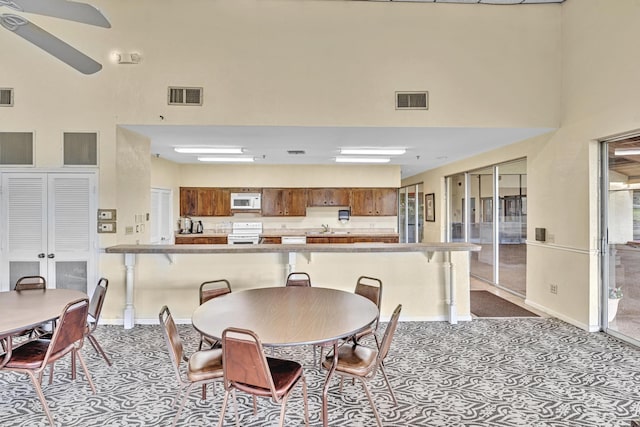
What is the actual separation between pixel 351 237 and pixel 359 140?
3.39 meters

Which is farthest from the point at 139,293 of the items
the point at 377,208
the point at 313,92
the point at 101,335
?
the point at 377,208

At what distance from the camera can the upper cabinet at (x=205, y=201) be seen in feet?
27.3

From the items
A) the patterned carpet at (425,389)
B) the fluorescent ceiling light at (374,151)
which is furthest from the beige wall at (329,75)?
the fluorescent ceiling light at (374,151)

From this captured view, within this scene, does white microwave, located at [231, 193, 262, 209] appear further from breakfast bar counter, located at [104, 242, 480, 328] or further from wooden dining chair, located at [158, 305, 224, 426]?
wooden dining chair, located at [158, 305, 224, 426]

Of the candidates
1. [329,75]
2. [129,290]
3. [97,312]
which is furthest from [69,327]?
[329,75]

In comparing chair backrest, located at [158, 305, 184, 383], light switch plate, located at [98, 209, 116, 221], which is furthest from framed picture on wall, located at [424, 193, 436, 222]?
chair backrest, located at [158, 305, 184, 383]

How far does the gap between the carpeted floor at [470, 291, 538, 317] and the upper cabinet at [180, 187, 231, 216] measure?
226 inches

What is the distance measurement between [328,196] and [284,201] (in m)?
1.09

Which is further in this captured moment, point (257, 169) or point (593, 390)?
point (257, 169)

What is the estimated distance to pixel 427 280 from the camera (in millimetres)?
4668

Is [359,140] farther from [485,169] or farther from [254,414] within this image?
[254,414]

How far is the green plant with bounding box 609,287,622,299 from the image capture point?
13.6 feet

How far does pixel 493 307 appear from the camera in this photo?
5.30 metres

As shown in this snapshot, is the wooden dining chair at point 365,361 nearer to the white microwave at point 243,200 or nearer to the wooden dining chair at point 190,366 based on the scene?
the wooden dining chair at point 190,366
